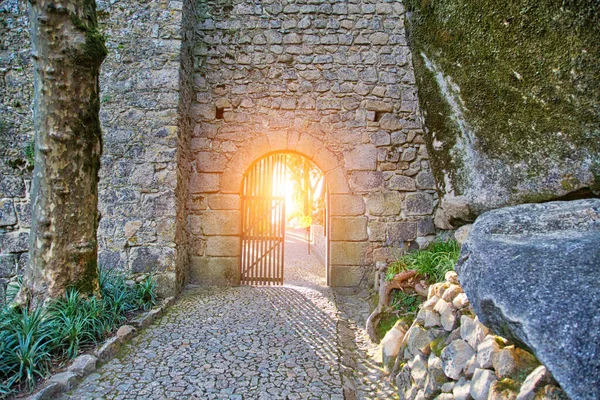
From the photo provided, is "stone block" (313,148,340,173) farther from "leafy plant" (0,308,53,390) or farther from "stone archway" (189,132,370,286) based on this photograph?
"leafy plant" (0,308,53,390)

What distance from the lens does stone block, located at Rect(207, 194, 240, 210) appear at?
4.89m

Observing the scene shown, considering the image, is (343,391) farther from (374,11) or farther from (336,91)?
(374,11)

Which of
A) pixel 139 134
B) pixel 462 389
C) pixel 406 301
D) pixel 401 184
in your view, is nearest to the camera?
pixel 462 389

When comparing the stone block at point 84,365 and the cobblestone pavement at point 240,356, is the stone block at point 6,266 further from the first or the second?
the stone block at point 84,365

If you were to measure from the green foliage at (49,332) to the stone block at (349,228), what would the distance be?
260 centimetres

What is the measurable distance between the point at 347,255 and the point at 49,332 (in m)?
3.28

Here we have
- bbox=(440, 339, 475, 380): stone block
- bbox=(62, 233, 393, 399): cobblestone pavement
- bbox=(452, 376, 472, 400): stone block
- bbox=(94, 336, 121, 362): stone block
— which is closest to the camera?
bbox=(452, 376, 472, 400): stone block

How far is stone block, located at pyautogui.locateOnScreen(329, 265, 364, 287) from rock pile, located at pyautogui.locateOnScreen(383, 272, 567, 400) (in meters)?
2.05

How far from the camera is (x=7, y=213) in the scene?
14.5 ft

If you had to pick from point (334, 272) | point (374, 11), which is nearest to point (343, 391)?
point (334, 272)

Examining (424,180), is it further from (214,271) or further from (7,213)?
(7,213)

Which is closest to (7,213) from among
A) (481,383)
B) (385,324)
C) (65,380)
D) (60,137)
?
(60,137)

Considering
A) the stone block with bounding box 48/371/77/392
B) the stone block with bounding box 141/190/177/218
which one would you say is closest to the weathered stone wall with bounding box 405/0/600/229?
the stone block with bounding box 48/371/77/392

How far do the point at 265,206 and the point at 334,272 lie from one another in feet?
4.52
